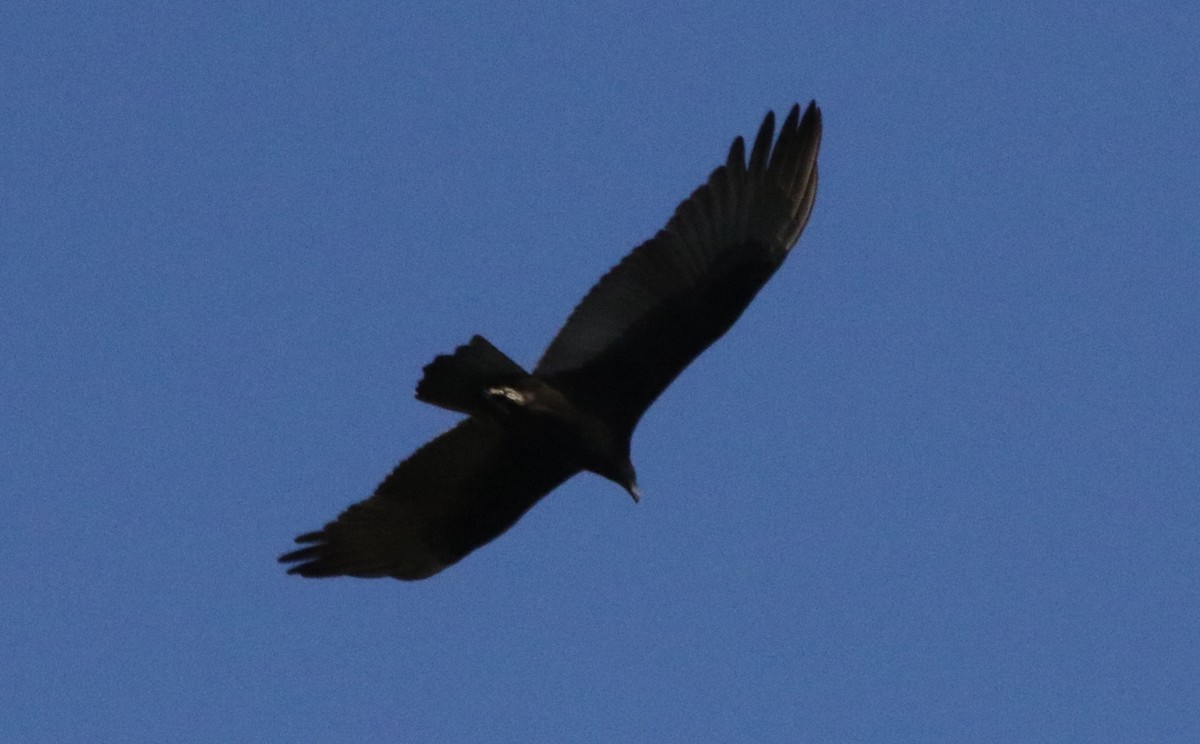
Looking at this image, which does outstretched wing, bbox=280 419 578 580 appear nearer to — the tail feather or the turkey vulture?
the turkey vulture

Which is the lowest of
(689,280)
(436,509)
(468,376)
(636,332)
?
(436,509)

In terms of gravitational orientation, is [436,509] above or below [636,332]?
below

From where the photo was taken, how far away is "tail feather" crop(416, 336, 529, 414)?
41.1 ft

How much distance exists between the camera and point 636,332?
43.0 feet

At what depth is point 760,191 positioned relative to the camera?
13312 mm

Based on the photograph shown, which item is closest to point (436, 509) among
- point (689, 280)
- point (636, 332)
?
point (636, 332)

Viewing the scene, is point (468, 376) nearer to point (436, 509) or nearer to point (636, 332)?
point (636, 332)

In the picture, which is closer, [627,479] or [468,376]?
[468,376]

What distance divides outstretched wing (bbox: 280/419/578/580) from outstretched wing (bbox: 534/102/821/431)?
0.72 m

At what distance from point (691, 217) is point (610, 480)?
5.53 ft

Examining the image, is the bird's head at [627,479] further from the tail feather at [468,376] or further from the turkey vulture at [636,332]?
the tail feather at [468,376]

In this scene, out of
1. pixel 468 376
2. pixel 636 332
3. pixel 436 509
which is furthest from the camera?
pixel 436 509

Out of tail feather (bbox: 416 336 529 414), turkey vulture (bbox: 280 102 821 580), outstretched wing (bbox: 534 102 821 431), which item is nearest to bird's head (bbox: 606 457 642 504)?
turkey vulture (bbox: 280 102 821 580)

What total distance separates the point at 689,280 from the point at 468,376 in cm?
149
